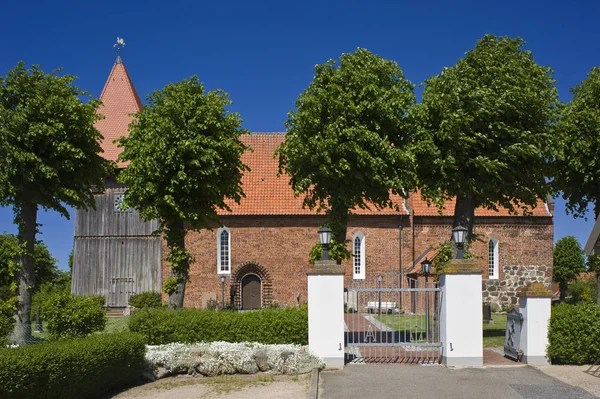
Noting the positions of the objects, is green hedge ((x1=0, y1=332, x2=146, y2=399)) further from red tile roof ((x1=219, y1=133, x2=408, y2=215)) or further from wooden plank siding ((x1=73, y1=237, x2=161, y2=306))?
wooden plank siding ((x1=73, y1=237, x2=161, y2=306))

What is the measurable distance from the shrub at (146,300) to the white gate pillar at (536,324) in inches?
842

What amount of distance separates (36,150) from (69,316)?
6.74m

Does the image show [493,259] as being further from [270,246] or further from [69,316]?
[69,316]

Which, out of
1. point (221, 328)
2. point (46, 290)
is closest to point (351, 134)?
point (221, 328)

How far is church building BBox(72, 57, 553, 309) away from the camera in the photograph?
31.8 metres

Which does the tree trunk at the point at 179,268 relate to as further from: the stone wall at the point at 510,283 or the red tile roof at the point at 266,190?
the stone wall at the point at 510,283

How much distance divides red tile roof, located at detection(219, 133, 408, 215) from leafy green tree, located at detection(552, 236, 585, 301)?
20.8 m

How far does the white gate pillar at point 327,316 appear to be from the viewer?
13.5 meters

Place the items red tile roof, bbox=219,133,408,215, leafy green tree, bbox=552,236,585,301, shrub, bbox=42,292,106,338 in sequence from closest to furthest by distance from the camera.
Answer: shrub, bbox=42,292,106,338, red tile roof, bbox=219,133,408,215, leafy green tree, bbox=552,236,585,301

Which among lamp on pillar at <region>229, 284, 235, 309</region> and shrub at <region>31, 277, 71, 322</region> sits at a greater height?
lamp on pillar at <region>229, 284, 235, 309</region>

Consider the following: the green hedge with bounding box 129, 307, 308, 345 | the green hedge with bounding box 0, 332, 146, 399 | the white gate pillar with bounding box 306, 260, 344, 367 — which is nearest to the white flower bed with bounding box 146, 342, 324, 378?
the white gate pillar with bounding box 306, 260, 344, 367

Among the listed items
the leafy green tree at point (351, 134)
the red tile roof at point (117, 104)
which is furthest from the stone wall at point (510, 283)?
the red tile roof at point (117, 104)

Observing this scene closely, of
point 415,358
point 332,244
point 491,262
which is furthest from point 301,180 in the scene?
point 491,262

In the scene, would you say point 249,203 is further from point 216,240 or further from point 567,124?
point 567,124
